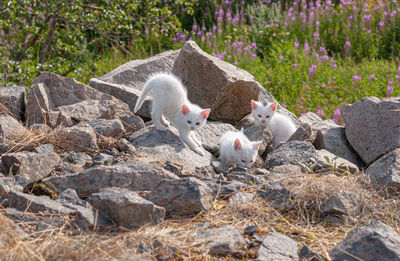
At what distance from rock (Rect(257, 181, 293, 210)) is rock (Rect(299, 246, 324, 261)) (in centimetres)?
72

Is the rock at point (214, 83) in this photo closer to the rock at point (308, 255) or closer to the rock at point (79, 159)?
the rock at point (79, 159)

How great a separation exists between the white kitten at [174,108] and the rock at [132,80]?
535mm

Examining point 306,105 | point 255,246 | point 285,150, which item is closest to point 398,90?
point 306,105

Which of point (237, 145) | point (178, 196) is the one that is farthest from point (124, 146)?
point (178, 196)

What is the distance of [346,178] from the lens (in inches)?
165

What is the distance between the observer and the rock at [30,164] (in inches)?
148

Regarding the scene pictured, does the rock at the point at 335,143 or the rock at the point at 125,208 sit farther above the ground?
the rock at the point at 125,208

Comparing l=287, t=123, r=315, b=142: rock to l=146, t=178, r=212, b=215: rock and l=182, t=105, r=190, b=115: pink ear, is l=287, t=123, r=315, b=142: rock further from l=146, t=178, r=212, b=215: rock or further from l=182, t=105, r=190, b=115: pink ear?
l=146, t=178, r=212, b=215: rock

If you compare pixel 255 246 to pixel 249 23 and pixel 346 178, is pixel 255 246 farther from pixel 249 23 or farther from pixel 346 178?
pixel 249 23

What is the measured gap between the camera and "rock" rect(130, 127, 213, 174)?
462cm

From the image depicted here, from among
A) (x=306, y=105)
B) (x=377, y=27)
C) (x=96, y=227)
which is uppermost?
(x=96, y=227)


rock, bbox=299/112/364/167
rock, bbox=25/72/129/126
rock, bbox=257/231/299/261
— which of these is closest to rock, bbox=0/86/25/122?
rock, bbox=25/72/129/126

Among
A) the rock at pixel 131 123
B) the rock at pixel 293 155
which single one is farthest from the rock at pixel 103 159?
the rock at pixel 293 155

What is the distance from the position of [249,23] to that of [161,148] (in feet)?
24.7
